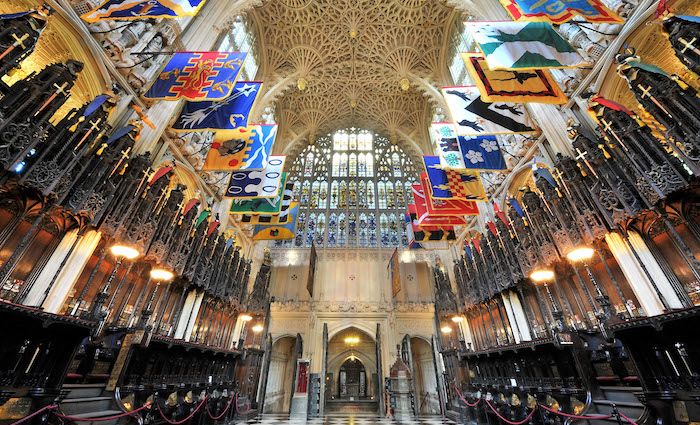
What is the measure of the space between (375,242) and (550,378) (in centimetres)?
1497

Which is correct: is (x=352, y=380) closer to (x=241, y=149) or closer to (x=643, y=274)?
(x=241, y=149)

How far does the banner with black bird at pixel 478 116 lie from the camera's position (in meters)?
10.0

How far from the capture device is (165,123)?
1046 centimetres

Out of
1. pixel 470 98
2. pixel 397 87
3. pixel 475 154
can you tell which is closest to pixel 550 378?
pixel 475 154

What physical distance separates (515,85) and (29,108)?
12.3m

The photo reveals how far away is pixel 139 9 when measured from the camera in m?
6.84

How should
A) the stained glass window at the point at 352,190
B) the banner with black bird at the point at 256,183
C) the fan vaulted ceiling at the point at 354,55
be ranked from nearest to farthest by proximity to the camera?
the banner with black bird at the point at 256,183 < the fan vaulted ceiling at the point at 354,55 < the stained glass window at the point at 352,190

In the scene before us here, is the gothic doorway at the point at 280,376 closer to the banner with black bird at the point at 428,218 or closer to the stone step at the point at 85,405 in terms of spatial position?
the banner with black bird at the point at 428,218

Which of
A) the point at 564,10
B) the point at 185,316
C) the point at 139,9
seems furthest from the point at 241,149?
the point at 564,10

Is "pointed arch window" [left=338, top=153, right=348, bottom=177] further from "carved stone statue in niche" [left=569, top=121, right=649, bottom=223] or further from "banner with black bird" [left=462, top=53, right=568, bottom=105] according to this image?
"carved stone statue in niche" [left=569, top=121, right=649, bottom=223]

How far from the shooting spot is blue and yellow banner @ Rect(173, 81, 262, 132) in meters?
9.52

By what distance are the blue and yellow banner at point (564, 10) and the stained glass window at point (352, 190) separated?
1663cm

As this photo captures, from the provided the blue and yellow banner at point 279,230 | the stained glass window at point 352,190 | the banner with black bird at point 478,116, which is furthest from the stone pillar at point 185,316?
the banner with black bird at point 478,116

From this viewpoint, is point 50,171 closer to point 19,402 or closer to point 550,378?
point 19,402
